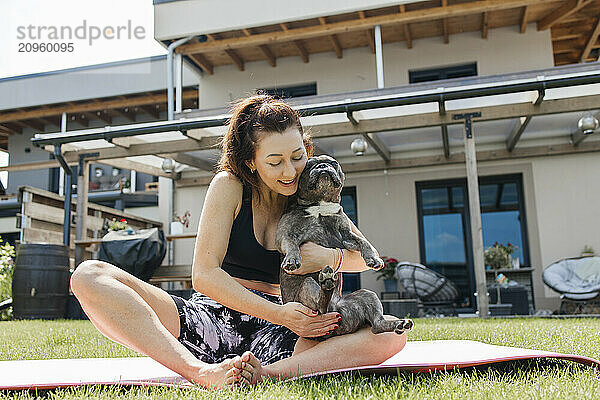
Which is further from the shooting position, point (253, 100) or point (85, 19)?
point (85, 19)

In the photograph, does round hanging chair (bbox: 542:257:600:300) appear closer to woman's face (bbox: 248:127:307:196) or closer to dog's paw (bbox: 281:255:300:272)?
woman's face (bbox: 248:127:307:196)

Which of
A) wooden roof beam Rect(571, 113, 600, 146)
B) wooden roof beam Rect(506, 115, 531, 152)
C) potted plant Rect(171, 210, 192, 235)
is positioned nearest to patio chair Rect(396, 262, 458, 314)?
wooden roof beam Rect(506, 115, 531, 152)

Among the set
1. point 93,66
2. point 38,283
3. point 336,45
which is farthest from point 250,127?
point 93,66

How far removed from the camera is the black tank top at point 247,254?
7.13 feet

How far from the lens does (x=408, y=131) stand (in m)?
9.05

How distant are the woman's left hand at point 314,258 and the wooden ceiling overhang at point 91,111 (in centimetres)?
1120

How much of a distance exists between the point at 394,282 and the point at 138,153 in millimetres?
4771

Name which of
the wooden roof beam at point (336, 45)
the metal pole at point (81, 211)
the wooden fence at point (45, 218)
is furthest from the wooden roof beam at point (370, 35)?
the wooden fence at point (45, 218)

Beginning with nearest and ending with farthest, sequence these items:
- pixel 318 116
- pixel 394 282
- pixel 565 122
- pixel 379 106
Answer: pixel 379 106
pixel 318 116
pixel 565 122
pixel 394 282

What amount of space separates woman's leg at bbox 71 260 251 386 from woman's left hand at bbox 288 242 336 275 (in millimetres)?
447

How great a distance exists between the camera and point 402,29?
10086 millimetres

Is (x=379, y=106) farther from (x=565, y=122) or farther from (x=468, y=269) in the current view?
(x=468, y=269)

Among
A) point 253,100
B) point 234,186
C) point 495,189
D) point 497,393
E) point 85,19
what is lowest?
point 497,393

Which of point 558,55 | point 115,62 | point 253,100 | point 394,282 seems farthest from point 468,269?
point 115,62
